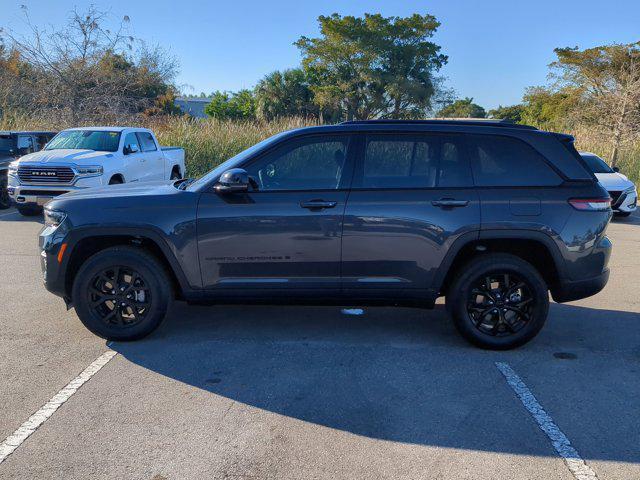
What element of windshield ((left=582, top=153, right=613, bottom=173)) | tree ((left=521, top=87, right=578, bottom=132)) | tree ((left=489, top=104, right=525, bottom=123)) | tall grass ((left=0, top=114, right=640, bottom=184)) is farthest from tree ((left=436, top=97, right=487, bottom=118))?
windshield ((left=582, top=153, right=613, bottom=173))

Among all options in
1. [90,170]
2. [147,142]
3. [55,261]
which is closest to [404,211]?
[55,261]

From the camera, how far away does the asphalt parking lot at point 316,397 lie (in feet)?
10.7

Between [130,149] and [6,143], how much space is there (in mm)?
3262

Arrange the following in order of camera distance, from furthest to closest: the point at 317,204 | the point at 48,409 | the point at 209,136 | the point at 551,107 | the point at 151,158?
the point at 551,107, the point at 209,136, the point at 151,158, the point at 317,204, the point at 48,409

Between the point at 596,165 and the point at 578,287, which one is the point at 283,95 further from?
the point at 578,287

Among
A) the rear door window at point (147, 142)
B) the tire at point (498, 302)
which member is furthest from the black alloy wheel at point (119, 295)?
the rear door window at point (147, 142)

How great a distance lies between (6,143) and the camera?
13.5m

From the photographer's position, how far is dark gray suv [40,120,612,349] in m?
4.81

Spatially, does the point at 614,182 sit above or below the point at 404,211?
below

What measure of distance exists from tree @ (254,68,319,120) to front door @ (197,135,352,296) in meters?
33.8

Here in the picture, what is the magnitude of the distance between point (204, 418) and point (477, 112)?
91.2 metres

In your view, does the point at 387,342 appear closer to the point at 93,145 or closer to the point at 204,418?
the point at 204,418

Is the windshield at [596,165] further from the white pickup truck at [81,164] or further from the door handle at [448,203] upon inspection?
the door handle at [448,203]

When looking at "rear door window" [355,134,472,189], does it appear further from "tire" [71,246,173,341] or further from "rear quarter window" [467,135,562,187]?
"tire" [71,246,173,341]
